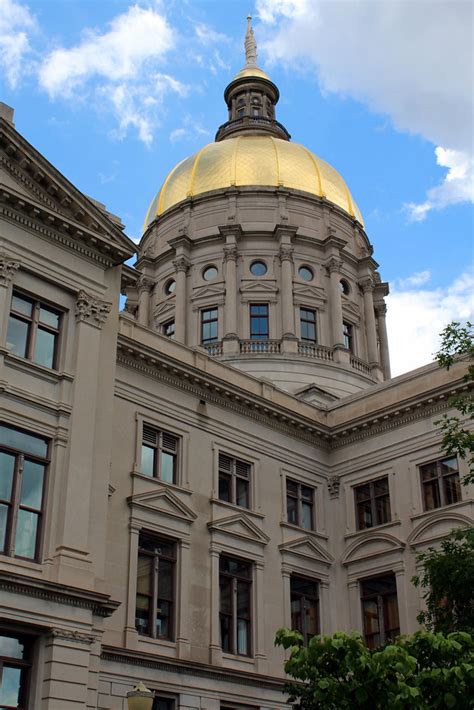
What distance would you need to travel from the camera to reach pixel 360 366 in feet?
183

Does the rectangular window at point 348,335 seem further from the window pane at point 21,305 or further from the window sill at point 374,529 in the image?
the window pane at point 21,305

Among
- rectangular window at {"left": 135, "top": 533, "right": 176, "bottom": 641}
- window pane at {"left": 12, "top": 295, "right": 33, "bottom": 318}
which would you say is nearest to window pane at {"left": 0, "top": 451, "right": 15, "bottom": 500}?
window pane at {"left": 12, "top": 295, "right": 33, "bottom": 318}

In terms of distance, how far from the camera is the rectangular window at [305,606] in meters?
35.7

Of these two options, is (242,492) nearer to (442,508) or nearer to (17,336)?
(442,508)

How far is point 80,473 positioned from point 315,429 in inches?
599

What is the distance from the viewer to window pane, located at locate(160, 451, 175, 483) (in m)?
33.4

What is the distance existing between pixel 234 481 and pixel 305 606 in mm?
5284

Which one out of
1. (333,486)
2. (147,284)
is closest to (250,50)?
(147,284)

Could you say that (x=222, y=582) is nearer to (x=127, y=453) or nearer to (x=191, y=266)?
(x=127, y=453)

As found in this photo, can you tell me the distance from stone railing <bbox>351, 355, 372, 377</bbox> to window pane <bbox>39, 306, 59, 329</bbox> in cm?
2965

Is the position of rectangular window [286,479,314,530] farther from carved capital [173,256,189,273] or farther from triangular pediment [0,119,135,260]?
carved capital [173,256,189,273]

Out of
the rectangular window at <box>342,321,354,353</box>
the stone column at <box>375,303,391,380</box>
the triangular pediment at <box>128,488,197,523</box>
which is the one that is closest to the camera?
the triangular pediment at <box>128,488,197,523</box>

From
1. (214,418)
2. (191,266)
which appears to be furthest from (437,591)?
(191,266)

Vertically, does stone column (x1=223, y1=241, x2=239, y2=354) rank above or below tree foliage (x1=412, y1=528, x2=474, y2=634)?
above
